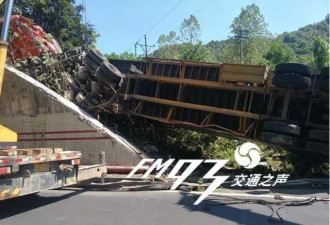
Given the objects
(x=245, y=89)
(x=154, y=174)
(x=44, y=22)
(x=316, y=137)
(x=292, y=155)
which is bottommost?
(x=154, y=174)

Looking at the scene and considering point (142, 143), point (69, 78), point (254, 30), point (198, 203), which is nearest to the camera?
point (198, 203)

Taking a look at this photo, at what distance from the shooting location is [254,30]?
5359 centimetres

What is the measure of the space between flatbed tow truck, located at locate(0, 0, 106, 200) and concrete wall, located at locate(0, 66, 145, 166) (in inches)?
104

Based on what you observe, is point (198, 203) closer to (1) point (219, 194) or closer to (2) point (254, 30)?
(1) point (219, 194)

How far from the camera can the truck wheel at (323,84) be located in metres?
8.49

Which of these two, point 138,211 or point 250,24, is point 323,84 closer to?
point 138,211

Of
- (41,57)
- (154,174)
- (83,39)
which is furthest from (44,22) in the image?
(154,174)

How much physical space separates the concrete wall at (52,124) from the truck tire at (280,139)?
339 cm

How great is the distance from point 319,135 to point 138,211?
5021 millimetres

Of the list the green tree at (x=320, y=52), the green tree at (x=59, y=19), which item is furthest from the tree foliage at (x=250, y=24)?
the green tree at (x=59, y=19)

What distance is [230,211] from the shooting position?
661 centimetres

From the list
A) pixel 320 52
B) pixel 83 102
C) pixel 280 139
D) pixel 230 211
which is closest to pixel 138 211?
→ pixel 230 211

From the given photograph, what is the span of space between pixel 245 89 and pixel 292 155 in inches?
94.9

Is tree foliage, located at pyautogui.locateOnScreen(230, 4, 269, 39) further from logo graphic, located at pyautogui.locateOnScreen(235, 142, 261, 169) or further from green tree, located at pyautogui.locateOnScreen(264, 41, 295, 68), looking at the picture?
logo graphic, located at pyautogui.locateOnScreen(235, 142, 261, 169)
